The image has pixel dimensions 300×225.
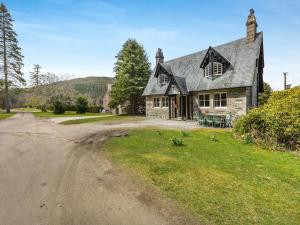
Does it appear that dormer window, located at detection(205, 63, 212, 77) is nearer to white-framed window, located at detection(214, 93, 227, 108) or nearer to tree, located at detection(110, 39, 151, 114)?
white-framed window, located at detection(214, 93, 227, 108)

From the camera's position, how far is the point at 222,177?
6.10 m

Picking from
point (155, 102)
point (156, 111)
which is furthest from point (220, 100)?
point (155, 102)

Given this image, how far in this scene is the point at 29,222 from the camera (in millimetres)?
3895

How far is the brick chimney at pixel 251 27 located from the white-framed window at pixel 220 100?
6509 mm

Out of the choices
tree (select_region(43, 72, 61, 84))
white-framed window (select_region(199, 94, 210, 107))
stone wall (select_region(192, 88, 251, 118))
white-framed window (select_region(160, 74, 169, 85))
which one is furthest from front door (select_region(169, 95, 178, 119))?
tree (select_region(43, 72, 61, 84))

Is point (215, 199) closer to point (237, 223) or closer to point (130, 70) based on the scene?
point (237, 223)

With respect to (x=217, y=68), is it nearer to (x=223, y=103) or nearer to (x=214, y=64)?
(x=214, y=64)

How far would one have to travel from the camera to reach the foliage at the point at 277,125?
10.4 metres

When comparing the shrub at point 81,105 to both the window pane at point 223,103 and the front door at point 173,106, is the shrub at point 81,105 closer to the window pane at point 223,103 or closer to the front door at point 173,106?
the front door at point 173,106

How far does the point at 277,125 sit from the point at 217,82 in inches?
454

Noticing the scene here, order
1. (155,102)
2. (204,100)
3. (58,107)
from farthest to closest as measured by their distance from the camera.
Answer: (58,107) < (155,102) < (204,100)

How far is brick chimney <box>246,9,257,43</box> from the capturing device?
832 inches

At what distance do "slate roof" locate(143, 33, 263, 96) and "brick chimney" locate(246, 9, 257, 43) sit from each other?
465 mm

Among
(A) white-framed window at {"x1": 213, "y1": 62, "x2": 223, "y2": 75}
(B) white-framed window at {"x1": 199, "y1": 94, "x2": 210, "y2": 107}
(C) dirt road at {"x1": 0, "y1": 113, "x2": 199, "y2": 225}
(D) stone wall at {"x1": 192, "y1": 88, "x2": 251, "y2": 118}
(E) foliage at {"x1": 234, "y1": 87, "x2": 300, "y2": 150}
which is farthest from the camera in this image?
(B) white-framed window at {"x1": 199, "y1": 94, "x2": 210, "y2": 107}
